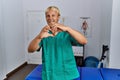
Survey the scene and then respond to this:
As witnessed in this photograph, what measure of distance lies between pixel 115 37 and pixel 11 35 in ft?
7.55

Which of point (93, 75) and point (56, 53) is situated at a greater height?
point (56, 53)

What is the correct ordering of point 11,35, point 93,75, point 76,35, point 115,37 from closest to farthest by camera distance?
point 76,35, point 93,75, point 115,37, point 11,35

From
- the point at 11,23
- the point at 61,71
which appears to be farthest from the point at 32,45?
the point at 11,23

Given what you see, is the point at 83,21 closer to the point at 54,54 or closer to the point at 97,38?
the point at 97,38

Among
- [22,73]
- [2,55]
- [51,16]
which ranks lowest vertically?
[22,73]

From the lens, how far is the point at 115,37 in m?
2.96

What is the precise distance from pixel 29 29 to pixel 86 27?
1.56 m

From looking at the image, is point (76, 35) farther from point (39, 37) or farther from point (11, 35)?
point (11, 35)

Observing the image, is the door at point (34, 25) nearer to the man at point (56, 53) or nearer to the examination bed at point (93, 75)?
the examination bed at point (93, 75)

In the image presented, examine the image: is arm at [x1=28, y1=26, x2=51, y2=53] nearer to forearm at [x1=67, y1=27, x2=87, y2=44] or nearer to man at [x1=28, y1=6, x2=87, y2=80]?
man at [x1=28, y1=6, x2=87, y2=80]

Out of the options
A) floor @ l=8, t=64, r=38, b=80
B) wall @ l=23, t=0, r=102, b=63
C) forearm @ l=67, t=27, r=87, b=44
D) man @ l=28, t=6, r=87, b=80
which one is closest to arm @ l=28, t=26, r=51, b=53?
man @ l=28, t=6, r=87, b=80

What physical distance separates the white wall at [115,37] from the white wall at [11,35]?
2.20 m

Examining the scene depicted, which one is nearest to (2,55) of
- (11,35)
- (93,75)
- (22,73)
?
(11,35)

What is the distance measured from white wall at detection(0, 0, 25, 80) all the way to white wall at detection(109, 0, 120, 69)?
2201mm
